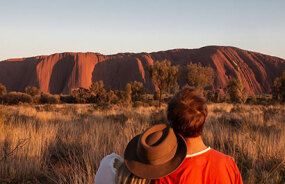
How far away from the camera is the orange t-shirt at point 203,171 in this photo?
1.44 m

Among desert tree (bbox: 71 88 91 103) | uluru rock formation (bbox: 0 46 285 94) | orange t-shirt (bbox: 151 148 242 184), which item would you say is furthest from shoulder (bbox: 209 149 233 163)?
uluru rock formation (bbox: 0 46 285 94)

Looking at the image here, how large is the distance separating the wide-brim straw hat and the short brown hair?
162mm

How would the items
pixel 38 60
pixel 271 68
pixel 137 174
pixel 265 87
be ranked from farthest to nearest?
pixel 38 60 → pixel 271 68 → pixel 265 87 → pixel 137 174

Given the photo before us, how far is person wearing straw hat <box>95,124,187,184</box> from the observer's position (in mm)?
1335

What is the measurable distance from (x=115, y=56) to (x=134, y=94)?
216 ft

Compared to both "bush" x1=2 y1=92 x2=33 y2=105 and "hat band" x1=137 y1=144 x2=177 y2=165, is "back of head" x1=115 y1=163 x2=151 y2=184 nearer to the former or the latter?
"hat band" x1=137 y1=144 x2=177 y2=165

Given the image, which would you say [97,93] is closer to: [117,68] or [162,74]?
[162,74]

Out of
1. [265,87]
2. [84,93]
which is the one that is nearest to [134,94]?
[84,93]

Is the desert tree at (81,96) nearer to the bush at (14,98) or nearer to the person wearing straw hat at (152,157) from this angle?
the bush at (14,98)

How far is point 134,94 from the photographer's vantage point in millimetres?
37375

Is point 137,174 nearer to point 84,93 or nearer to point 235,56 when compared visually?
point 84,93

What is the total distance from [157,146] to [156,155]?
0.06 m

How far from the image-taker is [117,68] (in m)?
91.4

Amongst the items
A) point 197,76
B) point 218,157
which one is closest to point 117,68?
point 197,76
